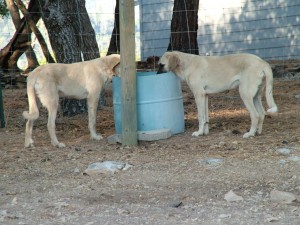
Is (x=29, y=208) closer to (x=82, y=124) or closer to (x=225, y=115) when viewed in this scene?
(x=82, y=124)

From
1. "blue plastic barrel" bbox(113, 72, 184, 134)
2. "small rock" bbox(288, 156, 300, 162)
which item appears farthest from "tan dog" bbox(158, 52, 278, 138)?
"small rock" bbox(288, 156, 300, 162)

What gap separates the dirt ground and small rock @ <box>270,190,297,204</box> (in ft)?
0.22

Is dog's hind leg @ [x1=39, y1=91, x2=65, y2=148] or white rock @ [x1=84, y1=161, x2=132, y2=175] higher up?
dog's hind leg @ [x1=39, y1=91, x2=65, y2=148]

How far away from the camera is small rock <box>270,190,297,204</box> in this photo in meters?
4.91

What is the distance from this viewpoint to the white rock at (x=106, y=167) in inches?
242

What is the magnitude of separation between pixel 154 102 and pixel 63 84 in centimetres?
128

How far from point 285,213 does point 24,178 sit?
285 cm

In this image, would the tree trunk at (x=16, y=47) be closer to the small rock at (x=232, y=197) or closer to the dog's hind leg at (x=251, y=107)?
the dog's hind leg at (x=251, y=107)

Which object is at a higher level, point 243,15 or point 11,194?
point 243,15

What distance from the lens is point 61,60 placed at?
996cm

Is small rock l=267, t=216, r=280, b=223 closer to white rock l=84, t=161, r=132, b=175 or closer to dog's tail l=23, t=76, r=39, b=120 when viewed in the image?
white rock l=84, t=161, r=132, b=175

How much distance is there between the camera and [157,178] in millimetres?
5875

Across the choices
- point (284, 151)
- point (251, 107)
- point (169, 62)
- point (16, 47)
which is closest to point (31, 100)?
point (169, 62)

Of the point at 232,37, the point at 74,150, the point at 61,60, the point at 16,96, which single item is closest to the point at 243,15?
the point at 232,37
